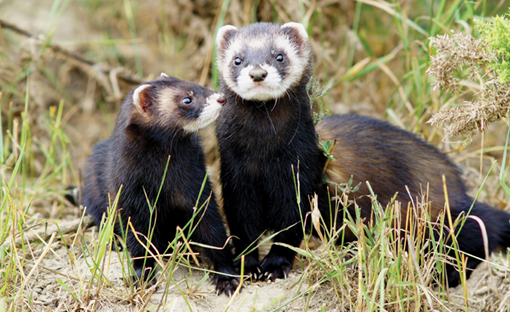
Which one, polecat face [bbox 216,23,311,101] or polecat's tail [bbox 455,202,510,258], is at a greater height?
polecat face [bbox 216,23,311,101]

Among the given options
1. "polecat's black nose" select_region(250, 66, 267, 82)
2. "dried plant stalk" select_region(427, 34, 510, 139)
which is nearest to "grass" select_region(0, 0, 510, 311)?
"dried plant stalk" select_region(427, 34, 510, 139)

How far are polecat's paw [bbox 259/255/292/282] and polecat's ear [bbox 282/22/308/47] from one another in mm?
1521

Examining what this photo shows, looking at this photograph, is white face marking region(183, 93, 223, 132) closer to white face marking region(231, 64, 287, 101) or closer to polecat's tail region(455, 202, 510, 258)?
white face marking region(231, 64, 287, 101)

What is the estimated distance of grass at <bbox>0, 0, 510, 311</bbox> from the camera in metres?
2.98

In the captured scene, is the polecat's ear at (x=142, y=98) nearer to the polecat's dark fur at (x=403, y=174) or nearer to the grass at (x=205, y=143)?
the grass at (x=205, y=143)

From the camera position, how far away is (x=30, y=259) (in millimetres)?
3570

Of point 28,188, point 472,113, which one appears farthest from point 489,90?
point 28,188

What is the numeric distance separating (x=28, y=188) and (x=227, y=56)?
8.09ft

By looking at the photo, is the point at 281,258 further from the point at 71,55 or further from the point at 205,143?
the point at 71,55

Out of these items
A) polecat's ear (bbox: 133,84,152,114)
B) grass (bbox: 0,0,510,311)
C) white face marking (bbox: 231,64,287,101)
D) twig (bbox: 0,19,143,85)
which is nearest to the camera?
grass (bbox: 0,0,510,311)

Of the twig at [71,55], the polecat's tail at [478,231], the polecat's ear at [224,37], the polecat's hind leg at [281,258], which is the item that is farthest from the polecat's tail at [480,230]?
the twig at [71,55]

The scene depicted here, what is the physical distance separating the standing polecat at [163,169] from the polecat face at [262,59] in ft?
0.73

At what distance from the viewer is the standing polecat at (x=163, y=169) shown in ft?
10.8

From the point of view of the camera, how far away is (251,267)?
144 inches
